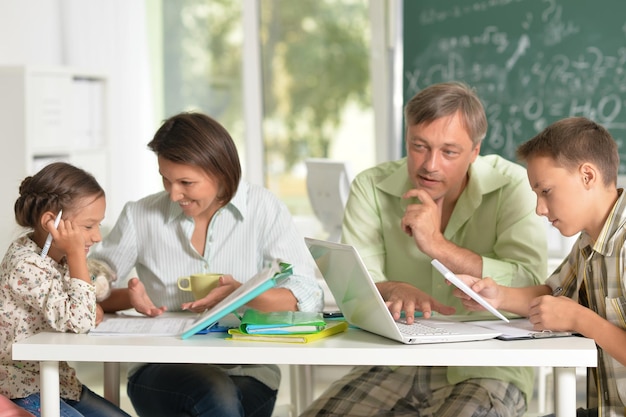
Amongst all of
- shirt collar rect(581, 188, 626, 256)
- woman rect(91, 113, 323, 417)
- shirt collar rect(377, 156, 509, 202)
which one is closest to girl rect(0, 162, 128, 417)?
woman rect(91, 113, 323, 417)

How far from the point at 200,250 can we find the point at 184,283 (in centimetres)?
10

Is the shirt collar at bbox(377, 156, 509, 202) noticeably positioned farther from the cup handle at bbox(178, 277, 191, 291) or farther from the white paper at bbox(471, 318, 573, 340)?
the cup handle at bbox(178, 277, 191, 291)

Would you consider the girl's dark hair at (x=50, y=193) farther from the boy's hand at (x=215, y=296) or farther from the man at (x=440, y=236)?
the man at (x=440, y=236)

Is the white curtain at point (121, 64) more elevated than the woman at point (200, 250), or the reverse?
the white curtain at point (121, 64)

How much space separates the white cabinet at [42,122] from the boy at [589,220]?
194cm

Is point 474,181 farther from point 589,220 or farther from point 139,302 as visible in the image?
point 139,302

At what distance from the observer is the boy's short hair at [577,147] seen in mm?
1892

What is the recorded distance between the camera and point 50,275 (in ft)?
6.53

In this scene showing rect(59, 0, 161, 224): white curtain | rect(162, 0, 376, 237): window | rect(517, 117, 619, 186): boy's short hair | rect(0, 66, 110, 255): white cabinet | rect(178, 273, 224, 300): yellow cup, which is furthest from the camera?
rect(162, 0, 376, 237): window

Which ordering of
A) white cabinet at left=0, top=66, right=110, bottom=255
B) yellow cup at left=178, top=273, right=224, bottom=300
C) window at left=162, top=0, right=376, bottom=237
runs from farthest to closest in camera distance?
window at left=162, top=0, right=376, bottom=237 → white cabinet at left=0, top=66, right=110, bottom=255 → yellow cup at left=178, top=273, right=224, bottom=300

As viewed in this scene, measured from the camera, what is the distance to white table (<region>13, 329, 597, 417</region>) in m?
1.67

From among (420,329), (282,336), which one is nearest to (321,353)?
(282,336)

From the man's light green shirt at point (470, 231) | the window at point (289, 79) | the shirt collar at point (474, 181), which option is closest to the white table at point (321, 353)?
the man's light green shirt at point (470, 231)

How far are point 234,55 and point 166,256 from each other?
10.8ft
